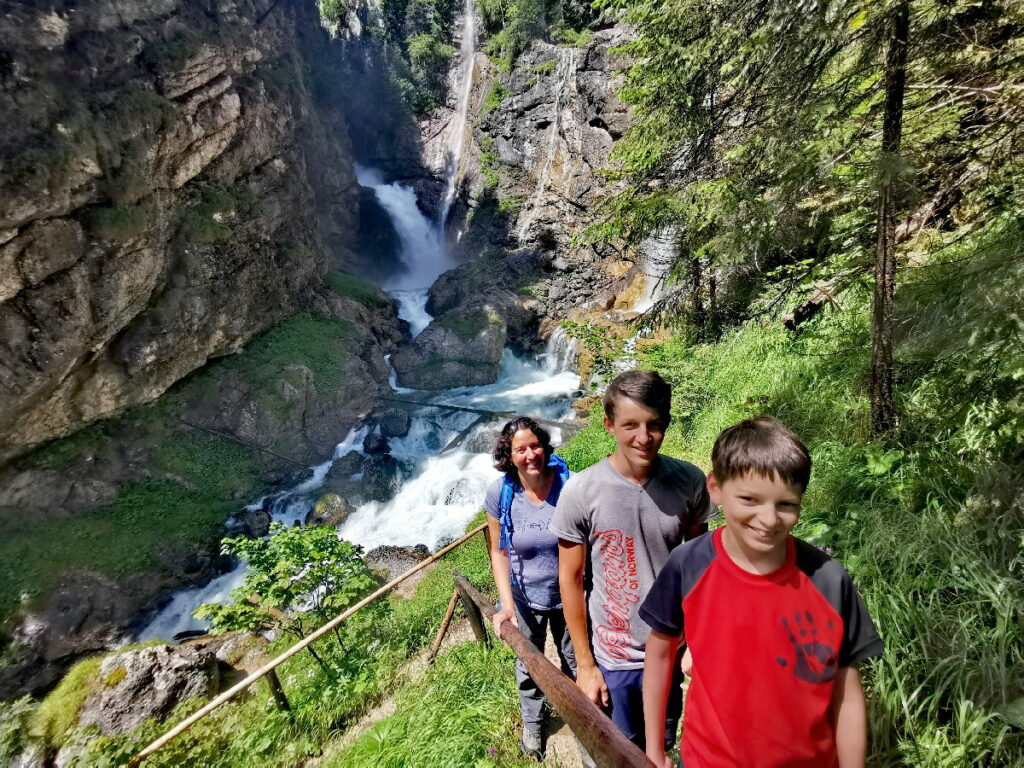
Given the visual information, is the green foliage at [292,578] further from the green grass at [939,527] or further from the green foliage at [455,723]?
the green grass at [939,527]

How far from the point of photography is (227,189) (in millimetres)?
13070

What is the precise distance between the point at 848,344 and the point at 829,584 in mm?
4895

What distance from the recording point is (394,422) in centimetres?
1354

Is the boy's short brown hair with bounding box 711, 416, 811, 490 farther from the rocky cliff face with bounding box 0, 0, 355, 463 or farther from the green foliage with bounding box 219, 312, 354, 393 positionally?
the green foliage with bounding box 219, 312, 354, 393

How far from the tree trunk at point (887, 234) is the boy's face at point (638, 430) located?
6.90 ft

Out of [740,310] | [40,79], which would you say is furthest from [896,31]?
[40,79]

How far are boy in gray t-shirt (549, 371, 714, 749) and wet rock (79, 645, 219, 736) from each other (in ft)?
22.3

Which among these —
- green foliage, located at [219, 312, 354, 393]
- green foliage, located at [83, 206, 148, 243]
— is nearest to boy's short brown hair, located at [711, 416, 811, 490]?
green foliage, located at [83, 206, 148, 243]

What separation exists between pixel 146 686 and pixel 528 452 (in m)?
7.12

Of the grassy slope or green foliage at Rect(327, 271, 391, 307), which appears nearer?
the grassy slope

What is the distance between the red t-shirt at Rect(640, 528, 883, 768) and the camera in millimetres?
1081

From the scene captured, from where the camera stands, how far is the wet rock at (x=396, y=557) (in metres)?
8.88

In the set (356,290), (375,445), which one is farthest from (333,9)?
(375,445)

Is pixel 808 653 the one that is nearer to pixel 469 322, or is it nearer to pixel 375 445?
pixel 375 445
